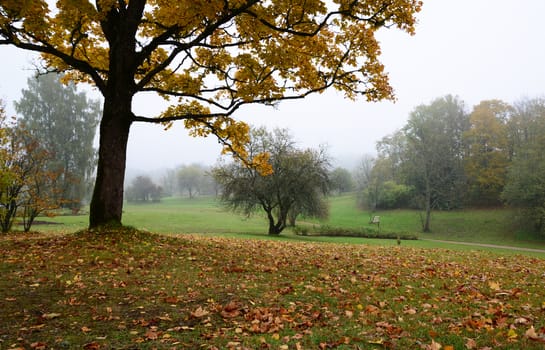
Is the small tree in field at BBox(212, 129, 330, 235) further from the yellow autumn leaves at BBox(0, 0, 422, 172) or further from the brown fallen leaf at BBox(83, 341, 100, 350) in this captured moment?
the brown fallen leaf at BBox(83, 341, 100, 350)

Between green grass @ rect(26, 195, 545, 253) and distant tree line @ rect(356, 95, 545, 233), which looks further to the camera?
distant tree line @ rect(356, 95, 545, 233)

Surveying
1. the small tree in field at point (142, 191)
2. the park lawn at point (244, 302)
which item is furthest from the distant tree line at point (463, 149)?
the small tree in field at point (142, 191)

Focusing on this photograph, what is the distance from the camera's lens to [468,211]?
1693 inches

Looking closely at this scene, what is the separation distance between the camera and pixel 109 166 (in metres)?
9.63

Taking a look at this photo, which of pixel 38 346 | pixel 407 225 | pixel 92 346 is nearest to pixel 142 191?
pixel 407 225

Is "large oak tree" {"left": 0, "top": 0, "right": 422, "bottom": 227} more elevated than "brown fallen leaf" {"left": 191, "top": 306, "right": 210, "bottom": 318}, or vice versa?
"large oak tree" {"left": 0, "top": 0, "right": 422, "bottom": 227}

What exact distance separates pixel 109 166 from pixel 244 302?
20.8 ft

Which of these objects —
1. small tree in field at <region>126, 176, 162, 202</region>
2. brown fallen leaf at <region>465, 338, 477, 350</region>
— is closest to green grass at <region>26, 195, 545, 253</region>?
brown fallen leaf at <region>465, 338, 477, 350</region>

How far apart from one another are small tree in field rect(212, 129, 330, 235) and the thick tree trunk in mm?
18701

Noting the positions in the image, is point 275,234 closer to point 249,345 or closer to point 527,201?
point 527,201

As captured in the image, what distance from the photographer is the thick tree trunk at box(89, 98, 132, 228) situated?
9.63m

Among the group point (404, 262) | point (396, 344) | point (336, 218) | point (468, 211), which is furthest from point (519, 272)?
point (336, 218)

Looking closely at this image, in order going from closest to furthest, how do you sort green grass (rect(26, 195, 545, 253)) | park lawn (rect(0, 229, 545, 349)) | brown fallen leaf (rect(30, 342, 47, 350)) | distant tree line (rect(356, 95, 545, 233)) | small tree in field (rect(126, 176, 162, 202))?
brown fallen leaf (rect(30, 342, 47, 350))
park lawn (rect(0, 229, 545, 349))
green grass (rect(26, 195, 545, 253))
distant tree line (rect(356, 95, 545, 233))
small tree in field (rect(126, 176, 162, 202))

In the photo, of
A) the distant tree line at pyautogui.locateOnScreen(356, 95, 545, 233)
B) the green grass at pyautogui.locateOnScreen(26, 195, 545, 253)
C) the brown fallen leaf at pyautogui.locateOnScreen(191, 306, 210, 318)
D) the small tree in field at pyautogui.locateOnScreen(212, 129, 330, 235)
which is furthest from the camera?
the distant tree line at pyautogui.locateOnScreen(356, 95, 545, 233)
